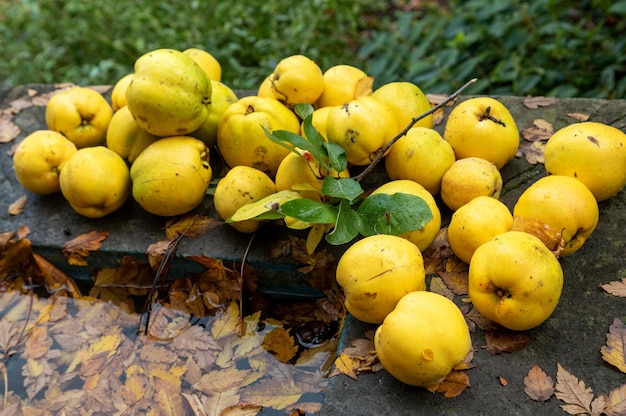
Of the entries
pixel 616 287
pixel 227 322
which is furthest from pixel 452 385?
pixel 227 322

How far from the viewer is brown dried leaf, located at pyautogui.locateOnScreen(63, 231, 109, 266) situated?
8.58 ft

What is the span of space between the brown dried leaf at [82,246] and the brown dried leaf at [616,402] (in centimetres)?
211

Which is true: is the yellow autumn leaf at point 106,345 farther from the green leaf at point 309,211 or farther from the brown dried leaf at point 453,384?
the brown dried leaf at point 453,384

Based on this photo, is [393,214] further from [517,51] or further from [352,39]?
[352,39]

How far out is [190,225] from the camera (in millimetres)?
2576

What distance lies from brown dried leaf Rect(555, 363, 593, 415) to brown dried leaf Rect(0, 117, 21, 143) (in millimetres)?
3048

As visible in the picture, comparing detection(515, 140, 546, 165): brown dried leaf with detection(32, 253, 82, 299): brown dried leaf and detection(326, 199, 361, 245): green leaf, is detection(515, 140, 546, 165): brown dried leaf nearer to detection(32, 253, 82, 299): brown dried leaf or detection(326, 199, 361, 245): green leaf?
detection(326, 199, 361, 245): green leaf

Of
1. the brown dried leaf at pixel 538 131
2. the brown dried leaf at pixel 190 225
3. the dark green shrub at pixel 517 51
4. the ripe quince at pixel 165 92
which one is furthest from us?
the dark green shrub at pixel 517 51

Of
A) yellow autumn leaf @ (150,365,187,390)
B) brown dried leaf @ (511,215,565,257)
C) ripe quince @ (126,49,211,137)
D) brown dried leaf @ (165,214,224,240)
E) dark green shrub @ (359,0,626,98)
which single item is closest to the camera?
brown dried leaf @ (511,215,565,257)

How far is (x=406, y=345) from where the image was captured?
1688 mm

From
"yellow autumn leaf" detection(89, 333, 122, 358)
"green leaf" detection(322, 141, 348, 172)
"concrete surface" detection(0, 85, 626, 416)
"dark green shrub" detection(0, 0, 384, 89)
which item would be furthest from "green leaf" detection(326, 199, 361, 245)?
"dark green shrub" detection(0, 0, 384, 89)

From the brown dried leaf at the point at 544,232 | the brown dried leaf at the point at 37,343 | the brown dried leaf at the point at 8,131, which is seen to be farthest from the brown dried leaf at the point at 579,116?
the brown dried leaf at the point at 8,131

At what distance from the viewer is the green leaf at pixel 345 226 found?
205 centimetres

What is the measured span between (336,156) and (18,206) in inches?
67.4
